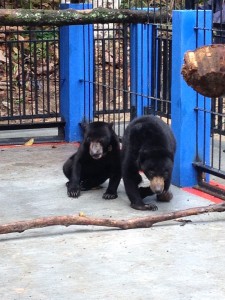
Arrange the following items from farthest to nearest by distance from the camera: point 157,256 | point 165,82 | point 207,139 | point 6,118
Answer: point 6,118 < point 165,82 < point 207,139 < point 157,256

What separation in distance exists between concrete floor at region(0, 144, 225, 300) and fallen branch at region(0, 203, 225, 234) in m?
0.07

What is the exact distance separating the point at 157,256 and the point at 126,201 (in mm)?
1585

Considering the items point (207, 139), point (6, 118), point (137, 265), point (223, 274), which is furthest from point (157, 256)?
point (6, 118)

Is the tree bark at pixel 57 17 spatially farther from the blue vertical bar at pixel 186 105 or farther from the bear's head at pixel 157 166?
the bear's head at pixel 157 166

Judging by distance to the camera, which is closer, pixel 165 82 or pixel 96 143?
pixel 96 143

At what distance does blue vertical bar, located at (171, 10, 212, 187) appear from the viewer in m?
6.91

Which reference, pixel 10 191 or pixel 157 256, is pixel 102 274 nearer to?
pixel 157 256

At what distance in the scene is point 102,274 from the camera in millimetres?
4816

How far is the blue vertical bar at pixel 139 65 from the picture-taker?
8.78 meters

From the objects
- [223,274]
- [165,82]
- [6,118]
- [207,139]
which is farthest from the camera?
[6,118]

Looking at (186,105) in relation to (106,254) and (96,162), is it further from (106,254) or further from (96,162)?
(106,254)

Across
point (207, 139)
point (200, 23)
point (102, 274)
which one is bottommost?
point (102, 274)

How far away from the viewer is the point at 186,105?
23.2 feet

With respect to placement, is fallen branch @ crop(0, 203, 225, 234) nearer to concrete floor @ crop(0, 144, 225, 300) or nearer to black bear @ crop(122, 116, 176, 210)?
concrete floor @ crop(0, 144, 225, 300)
